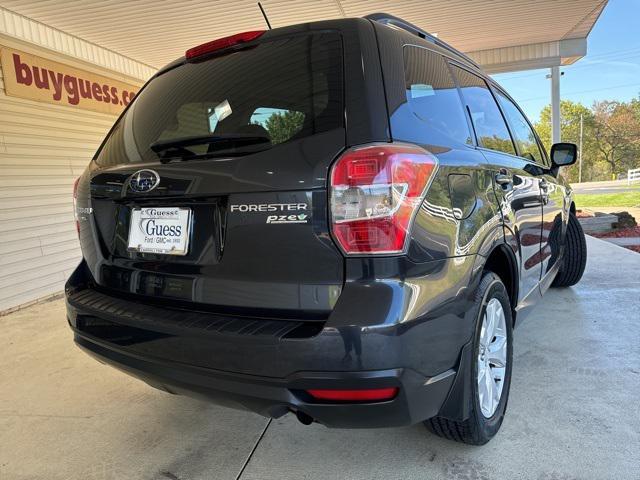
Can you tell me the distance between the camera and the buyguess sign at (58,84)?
4.88 meters

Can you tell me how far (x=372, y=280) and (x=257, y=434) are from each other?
1255 millimetres

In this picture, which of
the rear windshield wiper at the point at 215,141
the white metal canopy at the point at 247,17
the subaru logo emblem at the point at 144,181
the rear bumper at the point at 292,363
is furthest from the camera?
the white metal canopy at the point at 247,17

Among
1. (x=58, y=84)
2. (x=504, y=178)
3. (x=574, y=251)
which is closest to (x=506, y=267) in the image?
(x=504, y=178)

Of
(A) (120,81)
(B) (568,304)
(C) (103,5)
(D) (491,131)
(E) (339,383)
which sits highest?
(C) (103,5)

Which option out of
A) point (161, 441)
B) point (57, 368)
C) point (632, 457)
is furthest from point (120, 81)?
→ point (632, 457)

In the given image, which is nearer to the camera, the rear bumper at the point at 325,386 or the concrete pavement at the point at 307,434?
the rear bumper at the point at 325,386

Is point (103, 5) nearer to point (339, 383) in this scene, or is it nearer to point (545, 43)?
point (339, 383)

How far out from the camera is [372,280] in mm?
1395

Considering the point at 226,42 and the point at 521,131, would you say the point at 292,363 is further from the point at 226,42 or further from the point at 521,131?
the point at 521,131

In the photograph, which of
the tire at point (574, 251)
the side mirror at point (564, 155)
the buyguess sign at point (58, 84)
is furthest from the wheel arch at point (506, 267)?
the buyguess sign at point (58, 84)

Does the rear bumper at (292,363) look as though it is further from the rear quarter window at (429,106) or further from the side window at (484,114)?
the side window at (484,114)

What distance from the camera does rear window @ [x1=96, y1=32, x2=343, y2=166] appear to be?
1566 mm

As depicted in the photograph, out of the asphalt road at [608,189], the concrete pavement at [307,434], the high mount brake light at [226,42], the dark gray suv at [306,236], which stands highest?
the high mount brake light at [226,42]

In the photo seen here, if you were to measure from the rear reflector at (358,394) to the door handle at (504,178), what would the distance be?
1162 mm
